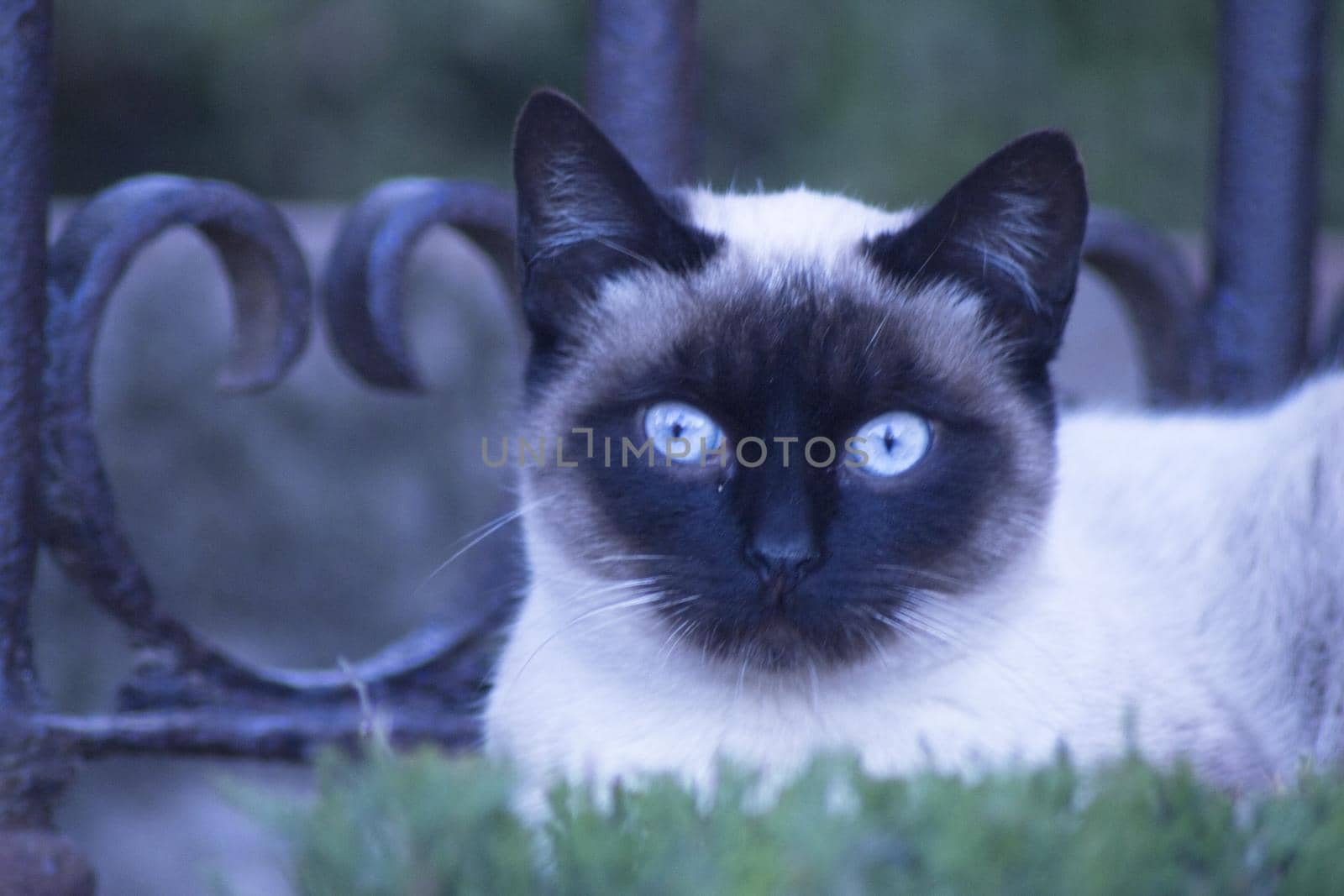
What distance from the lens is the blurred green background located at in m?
4.03

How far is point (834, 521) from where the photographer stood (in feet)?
4.76

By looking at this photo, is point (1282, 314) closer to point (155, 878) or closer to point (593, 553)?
point (593, 553)

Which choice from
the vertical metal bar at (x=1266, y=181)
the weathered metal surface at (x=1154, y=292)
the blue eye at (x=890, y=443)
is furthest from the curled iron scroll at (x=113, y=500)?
the vertical metal bar at (x=1266, y=181)

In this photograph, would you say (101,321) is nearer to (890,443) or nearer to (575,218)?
(575,218)

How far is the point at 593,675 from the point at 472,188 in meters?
0.76

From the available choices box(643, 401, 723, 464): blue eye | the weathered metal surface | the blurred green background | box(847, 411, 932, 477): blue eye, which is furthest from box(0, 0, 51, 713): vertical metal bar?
the blurred green background

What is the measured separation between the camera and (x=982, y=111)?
14.8ft

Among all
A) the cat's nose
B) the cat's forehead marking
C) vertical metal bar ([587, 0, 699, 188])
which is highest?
vertical metal bar ([587, 0, 699, 188])

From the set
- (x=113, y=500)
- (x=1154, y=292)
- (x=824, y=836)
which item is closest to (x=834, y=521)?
(x=824, y=836)

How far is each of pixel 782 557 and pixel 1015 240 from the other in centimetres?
51

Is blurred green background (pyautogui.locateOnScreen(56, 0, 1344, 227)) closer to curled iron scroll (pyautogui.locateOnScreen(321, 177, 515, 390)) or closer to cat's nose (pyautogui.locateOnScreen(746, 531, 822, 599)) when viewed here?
curled iron scroll (pyautogui.locateOnScreen(321, 177, 515, 390))

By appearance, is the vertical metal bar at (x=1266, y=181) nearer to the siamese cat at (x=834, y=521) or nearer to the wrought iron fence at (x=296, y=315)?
the wrought iron fence at (x=296, y=315)

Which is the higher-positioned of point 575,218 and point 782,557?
point 575,218

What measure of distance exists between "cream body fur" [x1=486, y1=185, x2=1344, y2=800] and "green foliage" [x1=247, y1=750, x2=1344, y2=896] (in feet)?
0.88
